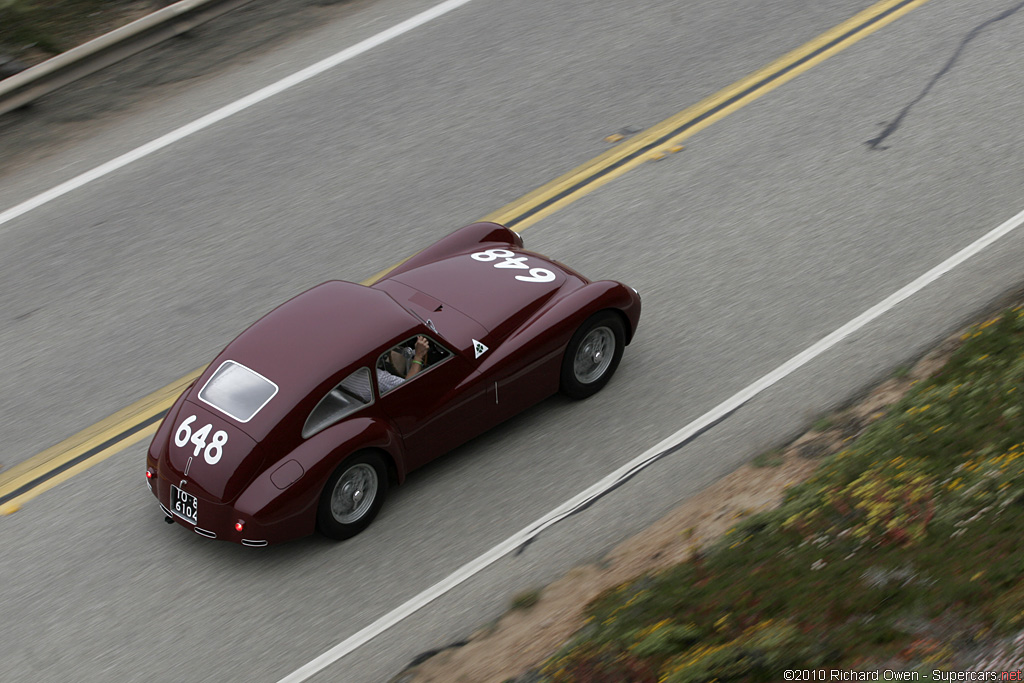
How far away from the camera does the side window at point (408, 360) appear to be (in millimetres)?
7535

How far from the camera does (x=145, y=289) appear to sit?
1002cm

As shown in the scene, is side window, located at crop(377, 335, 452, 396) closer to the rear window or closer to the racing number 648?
the rear window

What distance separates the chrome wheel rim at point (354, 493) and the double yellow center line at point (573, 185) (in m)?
2.00

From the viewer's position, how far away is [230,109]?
484 inches

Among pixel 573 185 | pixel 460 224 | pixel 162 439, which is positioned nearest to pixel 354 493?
pixel 162 439

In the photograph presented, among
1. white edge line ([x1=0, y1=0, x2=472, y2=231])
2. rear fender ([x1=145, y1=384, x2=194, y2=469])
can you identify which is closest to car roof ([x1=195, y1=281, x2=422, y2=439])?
rear fender ([x1=145, y1=384, x2=194, y2=469])

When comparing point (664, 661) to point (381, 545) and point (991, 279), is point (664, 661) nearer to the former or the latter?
point (381, 545)

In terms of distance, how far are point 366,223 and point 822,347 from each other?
4.57 m

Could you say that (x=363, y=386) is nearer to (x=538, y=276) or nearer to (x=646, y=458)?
(x=538, y=276)

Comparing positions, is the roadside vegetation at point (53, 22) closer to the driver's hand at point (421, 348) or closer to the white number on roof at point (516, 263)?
the white number on roof at point (516, 263)

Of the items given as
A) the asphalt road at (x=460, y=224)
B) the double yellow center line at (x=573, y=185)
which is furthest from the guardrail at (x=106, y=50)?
the double yellow center line at (x=573, y=185)

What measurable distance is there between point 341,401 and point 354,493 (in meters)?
0.67

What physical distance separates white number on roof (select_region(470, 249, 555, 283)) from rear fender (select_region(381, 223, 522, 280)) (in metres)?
0.30

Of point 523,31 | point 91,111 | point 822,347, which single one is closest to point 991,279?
point 822,347
